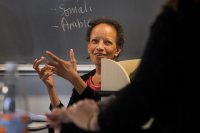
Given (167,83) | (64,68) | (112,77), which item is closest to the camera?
(167,83)

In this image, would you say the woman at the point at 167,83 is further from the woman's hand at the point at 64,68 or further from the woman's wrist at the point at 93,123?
the woman's hand at the point at 64,68

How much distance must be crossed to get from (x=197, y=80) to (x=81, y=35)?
160 centimetres

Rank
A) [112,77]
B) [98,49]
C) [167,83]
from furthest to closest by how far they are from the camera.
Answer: [98,49]
[112,77]
[167,83]

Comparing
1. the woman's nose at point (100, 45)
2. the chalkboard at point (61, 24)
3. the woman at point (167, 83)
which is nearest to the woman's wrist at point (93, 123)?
the woman at point (167, 83)

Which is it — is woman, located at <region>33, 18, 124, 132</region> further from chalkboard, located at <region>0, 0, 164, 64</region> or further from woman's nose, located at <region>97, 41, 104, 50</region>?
chalkboard, located at <region>0, 0, 164, 64</region>

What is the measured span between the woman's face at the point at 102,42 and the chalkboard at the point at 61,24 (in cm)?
40

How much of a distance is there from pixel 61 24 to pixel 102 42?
55cm

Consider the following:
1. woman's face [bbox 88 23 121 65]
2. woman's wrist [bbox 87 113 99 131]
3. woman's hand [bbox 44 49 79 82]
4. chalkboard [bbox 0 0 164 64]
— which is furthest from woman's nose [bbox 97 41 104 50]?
woman's wrist [bbox 87 113 99 131]

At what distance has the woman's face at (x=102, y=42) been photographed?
1.72 m

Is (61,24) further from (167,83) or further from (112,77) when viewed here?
(167,83)

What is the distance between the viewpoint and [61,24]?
2191 millimetres

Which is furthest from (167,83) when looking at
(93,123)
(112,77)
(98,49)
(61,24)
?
(61,24)

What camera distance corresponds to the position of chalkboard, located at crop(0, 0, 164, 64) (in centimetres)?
216

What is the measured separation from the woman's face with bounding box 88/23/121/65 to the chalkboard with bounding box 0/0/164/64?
0.40 meters
